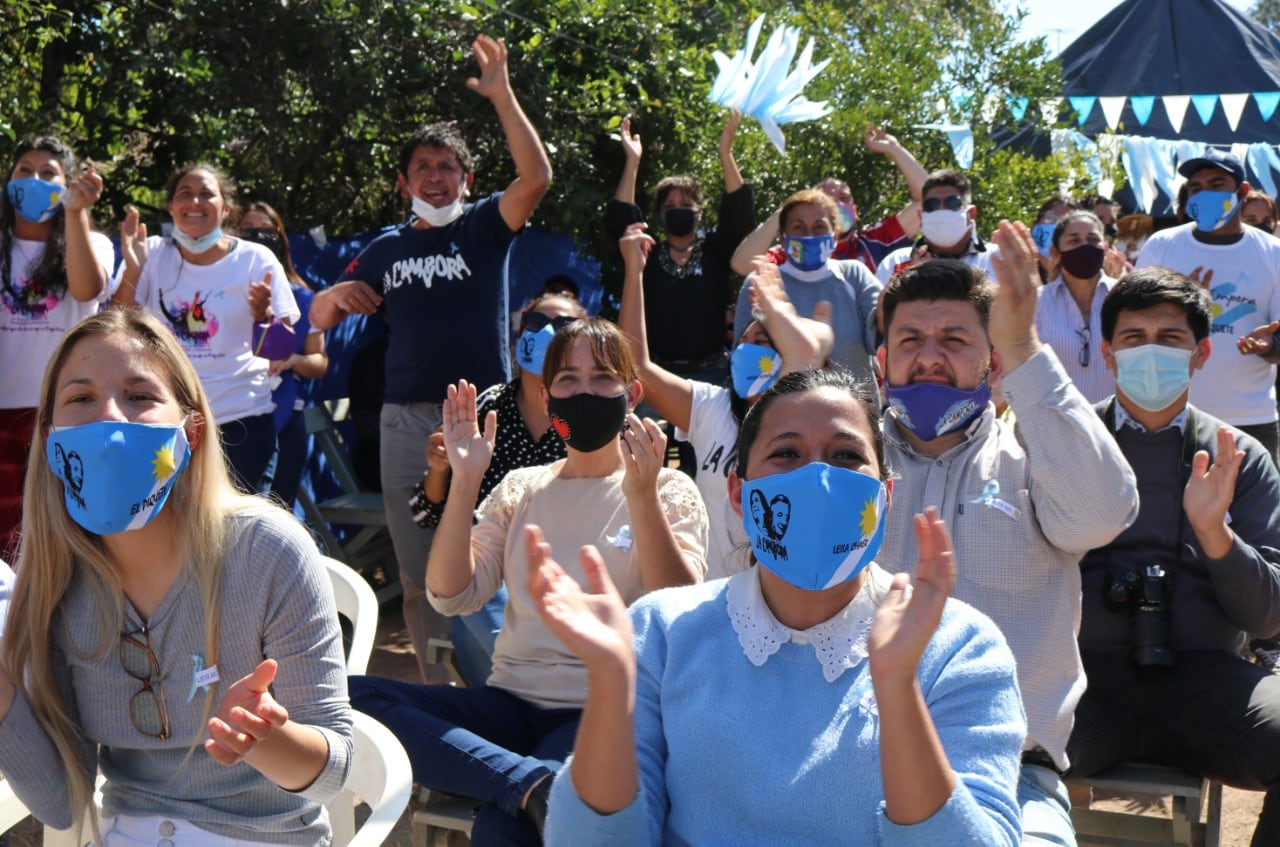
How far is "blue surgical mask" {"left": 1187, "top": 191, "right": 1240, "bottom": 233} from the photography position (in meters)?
6.00

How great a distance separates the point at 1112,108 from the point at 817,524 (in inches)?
644

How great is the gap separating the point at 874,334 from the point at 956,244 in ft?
3.53

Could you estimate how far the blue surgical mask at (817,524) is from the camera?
89.8 inches

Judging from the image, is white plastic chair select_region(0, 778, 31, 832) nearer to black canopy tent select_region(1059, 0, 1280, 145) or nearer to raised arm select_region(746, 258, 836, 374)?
raised arm select_region(746, 258, 836, 374)

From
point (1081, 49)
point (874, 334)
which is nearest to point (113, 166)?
point (874, 334)

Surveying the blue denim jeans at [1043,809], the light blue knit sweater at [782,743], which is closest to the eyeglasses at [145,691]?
the light blue knit sweater at [782,743]

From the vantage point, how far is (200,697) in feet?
8.13

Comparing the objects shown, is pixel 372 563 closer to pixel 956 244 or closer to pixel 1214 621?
pixel 956 244

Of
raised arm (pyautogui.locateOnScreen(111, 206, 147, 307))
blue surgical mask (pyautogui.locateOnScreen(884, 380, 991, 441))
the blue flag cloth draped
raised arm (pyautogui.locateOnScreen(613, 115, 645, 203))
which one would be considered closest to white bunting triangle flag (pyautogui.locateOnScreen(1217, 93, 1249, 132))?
the blue flag cloth draped

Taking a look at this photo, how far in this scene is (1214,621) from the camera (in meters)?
3.67

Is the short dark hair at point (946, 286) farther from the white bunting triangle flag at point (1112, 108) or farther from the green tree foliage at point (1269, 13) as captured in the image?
the green tree foliage at point (1269, 13)

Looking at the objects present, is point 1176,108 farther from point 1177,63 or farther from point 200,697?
point 200,697

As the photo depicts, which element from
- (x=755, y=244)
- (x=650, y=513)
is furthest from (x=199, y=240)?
(x=650, y=513)

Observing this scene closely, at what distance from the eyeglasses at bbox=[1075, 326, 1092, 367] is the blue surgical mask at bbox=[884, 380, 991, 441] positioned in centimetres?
317
